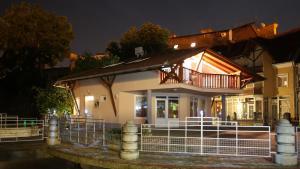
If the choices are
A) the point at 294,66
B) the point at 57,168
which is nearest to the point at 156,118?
the point at 57,168

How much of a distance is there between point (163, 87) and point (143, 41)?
86.3ft

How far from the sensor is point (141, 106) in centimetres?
2856

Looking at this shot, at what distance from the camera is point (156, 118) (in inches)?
1093

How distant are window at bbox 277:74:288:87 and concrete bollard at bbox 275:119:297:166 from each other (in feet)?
97.3

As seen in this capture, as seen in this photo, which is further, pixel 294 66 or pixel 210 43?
pixel 210 43

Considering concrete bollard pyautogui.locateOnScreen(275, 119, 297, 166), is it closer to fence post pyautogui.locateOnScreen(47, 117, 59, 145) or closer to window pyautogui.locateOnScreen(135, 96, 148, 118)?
fence post pyautogui.locateOnScreen(47, 117, 59, 145)

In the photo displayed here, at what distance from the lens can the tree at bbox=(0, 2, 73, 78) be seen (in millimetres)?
41312

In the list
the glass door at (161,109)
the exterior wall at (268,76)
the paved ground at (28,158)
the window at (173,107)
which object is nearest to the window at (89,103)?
the glass door at (161,109)

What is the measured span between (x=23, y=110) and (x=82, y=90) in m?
14.9

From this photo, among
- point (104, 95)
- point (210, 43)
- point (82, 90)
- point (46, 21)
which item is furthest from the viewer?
point (210, 43)

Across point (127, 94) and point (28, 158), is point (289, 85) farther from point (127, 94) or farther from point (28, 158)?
point (28, 158)

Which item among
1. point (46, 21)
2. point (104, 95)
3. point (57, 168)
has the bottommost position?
point (57, 168)

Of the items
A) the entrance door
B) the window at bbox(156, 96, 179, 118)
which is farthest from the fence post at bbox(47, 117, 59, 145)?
the window at bbox(156, 96, 179, 118)

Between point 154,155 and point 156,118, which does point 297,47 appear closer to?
point 156,118
